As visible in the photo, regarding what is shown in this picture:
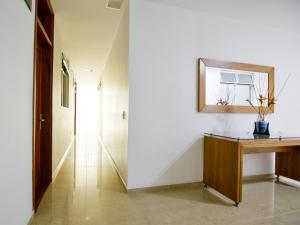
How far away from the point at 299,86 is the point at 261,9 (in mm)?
1851

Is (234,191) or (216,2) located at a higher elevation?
(216,2)

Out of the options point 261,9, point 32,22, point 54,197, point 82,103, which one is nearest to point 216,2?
point 261,9

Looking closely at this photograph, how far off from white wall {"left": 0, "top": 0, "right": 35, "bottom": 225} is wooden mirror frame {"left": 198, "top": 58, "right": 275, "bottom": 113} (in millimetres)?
2297

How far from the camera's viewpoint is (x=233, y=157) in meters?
2.44

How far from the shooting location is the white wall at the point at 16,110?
55.4 inches

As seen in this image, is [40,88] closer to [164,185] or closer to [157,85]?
[157,85]

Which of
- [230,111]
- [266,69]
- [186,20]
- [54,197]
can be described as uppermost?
[186,20]

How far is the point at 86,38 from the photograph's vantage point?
4.14m

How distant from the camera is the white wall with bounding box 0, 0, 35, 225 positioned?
4.62 feet

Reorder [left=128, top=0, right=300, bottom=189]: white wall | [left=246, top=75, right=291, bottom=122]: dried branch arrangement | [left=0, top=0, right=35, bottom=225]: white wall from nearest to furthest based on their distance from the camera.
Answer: [left=0, top=0, right=35, bottom=225]: white wall → [left=128, top=0, right=300, bottom=189]: white wall → [left=246, top=75, right=291, bottom=122]: dried branch arrangement

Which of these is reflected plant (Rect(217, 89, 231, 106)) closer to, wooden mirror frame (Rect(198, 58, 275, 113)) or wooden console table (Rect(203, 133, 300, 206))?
wooden mirror frame (Rect(198, 58, 275, 113))

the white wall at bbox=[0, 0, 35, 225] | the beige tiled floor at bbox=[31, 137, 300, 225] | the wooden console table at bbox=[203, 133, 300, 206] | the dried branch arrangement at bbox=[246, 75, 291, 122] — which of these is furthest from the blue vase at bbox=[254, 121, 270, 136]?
the white wall at bbox=[0, 0, 35, 225]

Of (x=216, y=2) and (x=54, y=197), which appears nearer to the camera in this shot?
(x=54, y=197)

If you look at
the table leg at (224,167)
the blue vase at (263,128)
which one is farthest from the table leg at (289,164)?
the table leg at (224,167)
